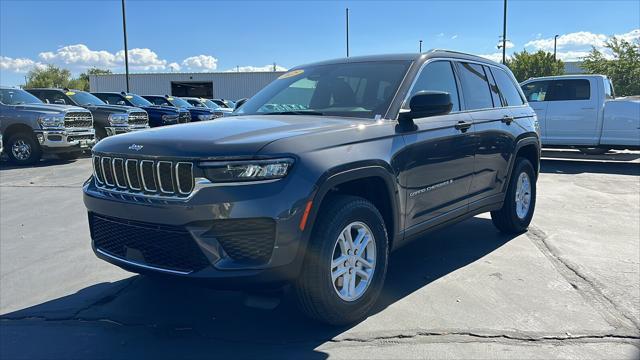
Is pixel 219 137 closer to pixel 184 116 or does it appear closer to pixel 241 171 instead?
pixel 241 171

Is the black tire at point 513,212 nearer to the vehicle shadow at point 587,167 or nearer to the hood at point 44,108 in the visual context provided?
the vehicle shadow at point 587,167

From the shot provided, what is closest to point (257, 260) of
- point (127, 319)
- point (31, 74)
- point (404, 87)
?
point (127, 319)

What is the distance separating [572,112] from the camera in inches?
498

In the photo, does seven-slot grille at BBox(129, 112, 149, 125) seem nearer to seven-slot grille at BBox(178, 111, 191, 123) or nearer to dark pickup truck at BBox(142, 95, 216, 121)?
seven-slot grille at BBox(178, 111, 191, 123)

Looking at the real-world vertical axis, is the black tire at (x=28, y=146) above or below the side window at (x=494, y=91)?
below

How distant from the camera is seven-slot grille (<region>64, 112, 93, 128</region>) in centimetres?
1274

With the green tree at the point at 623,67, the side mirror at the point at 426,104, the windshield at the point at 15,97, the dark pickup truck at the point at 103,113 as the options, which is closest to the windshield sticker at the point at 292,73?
the side mirror at the point at 426,104

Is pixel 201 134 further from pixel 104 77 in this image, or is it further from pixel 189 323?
pixel 104 77

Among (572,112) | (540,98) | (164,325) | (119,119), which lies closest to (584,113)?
(572,112)

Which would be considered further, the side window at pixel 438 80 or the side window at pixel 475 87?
the side window at pixel 475 87

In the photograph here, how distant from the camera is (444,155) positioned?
435 centimetres

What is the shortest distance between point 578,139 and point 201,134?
11.7 meters

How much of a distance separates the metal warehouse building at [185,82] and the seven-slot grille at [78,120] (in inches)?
1489

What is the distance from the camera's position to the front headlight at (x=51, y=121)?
12.4m
